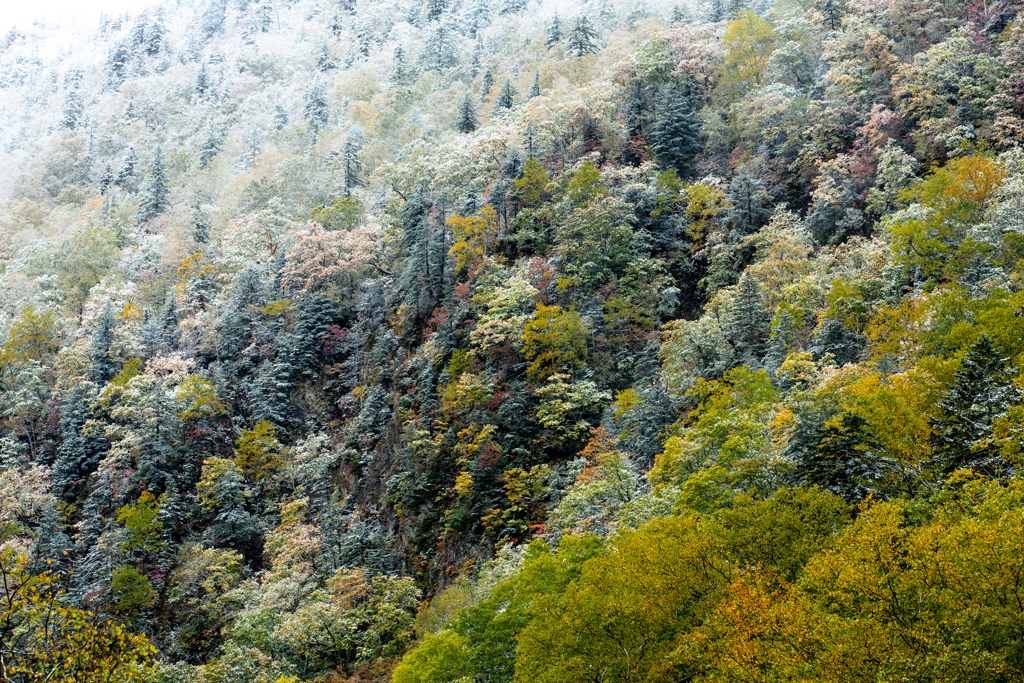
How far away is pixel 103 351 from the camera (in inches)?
1972

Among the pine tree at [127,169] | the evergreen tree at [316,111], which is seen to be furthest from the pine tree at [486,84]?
the pine tree at [127,169]

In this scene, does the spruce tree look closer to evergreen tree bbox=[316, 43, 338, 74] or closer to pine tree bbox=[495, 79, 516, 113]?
pine tree bbox=[495, 79, 516, 113]

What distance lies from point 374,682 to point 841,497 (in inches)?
674

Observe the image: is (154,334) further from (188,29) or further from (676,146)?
(188,29)

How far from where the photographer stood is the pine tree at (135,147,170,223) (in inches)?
2751

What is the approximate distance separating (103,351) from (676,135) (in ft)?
138

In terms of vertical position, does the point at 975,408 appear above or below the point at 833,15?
below

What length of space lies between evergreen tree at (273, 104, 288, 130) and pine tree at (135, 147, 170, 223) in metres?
16.1

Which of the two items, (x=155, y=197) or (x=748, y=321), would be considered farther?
(x=155, y=197)

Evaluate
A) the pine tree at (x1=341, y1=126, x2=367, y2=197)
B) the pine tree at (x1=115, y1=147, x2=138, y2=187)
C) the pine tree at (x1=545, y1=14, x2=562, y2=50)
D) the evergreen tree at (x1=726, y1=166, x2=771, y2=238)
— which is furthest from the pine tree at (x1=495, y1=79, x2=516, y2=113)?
the pine tree at (x1=115, y1=147, x2=138, y2=187)

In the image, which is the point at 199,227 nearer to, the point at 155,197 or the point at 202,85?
the point at 155,197

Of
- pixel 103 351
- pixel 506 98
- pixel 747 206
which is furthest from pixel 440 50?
pixel 747 206

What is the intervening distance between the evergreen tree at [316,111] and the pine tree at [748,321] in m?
59.3

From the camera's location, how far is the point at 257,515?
124 feet
